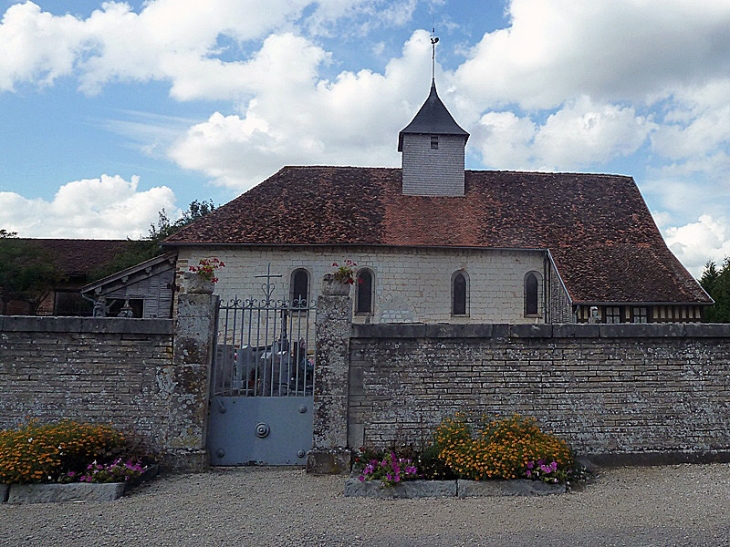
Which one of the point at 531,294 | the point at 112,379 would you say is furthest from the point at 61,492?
the point at 531,294

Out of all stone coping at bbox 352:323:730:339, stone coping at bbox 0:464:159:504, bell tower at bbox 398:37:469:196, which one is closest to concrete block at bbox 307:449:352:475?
stone coping at bbox 352:323:730:339

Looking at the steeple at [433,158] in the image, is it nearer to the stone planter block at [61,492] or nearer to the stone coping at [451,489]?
the stone coping at [451,489]

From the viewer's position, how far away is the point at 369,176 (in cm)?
1972

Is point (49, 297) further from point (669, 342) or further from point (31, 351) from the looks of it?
point (669, 342)

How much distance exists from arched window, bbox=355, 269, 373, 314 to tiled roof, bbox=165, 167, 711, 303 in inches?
49.6

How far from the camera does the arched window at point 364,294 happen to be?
670 inches

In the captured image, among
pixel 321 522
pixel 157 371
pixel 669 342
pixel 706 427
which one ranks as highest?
pixel 669 342

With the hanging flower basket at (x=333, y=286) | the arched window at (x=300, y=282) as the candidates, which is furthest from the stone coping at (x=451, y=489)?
the arched window at (x=300, y=282)

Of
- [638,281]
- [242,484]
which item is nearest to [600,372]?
[242,484]

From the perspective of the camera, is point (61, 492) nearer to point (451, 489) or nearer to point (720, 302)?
point (451, 489)

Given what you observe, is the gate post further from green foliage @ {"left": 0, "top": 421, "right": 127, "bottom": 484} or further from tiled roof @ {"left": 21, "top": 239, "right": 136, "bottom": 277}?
tiled roof @ {"left": 21, "top": 239, "right": 136, "bottom": 277}

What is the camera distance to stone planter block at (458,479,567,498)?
19.2 feet

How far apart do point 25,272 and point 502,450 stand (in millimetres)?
20882

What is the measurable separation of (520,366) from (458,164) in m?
13.5
